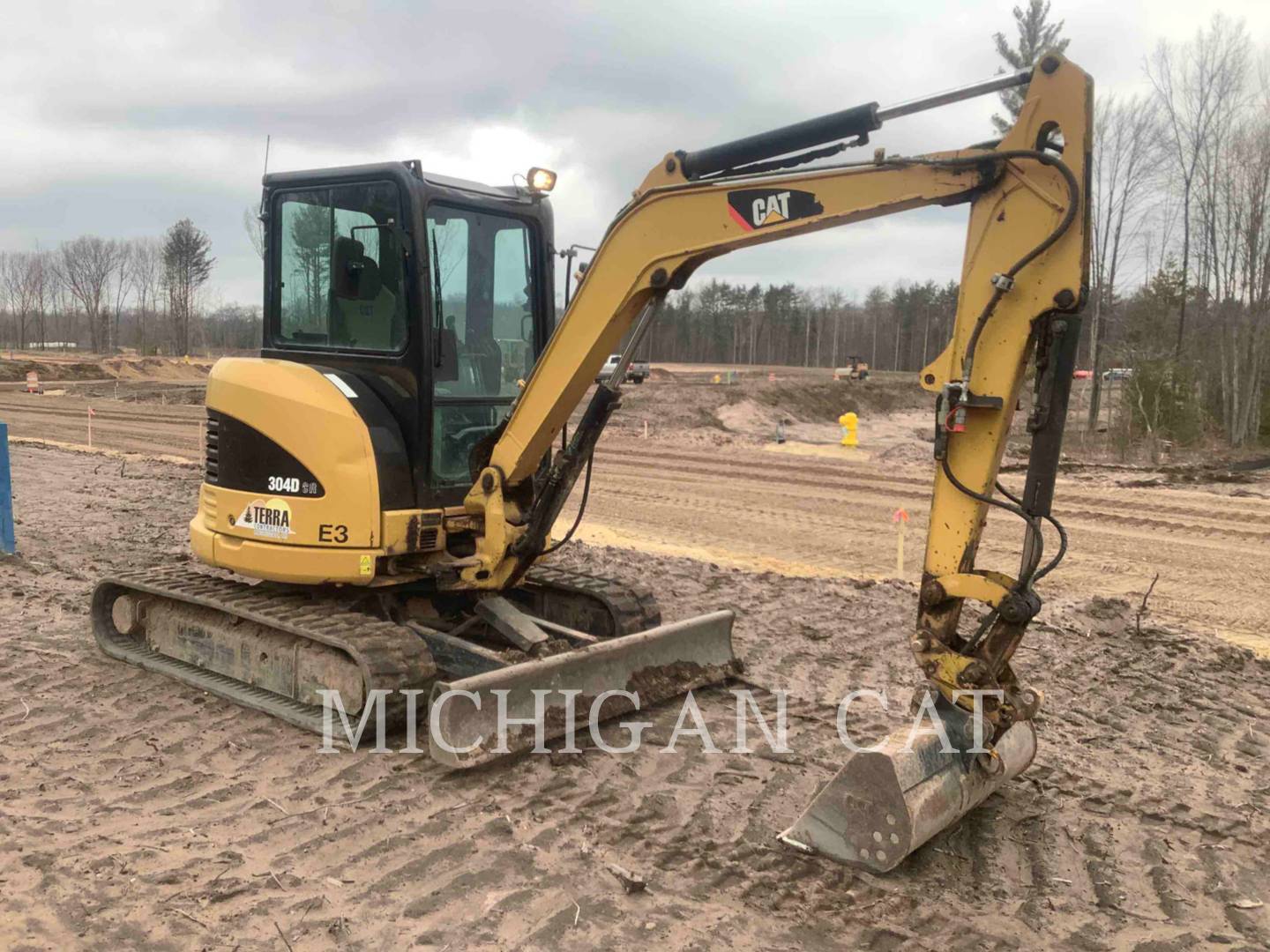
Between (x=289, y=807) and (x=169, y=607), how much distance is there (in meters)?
2.46

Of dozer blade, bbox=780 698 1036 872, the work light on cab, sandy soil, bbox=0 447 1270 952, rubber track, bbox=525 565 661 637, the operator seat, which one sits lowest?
sandy soil, bbox=0 447 1270 952

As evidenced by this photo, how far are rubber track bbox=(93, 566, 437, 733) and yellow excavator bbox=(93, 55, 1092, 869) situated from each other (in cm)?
2

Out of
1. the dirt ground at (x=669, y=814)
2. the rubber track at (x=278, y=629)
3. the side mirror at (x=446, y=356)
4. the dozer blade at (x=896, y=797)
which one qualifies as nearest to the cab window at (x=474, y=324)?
the side mirror at (x=446, y=356)

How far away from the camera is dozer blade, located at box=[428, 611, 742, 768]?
4.80 m

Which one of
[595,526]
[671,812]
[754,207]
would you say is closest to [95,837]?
[671,812]

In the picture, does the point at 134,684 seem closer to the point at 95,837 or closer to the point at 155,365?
the point at 95,837

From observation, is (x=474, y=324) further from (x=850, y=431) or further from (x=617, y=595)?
(x=850, y=431)

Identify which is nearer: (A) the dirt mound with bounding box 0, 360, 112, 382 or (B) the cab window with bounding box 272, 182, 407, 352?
(B) the cab window with bounding box 272, 182, 407, 352

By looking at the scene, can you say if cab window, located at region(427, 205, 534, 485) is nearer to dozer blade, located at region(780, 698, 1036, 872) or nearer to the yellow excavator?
the yellow excavator

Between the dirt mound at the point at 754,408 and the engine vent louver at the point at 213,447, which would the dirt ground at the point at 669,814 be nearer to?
the engine vent louver at the point at 213,447

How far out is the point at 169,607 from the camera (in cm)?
638

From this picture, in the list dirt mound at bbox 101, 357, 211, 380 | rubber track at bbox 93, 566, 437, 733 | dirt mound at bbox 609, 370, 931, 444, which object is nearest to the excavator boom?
rubber track at bbox 93, 566, 437, 733

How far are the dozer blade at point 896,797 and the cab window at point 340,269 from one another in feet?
10.8

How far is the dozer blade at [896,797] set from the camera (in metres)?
3.93
